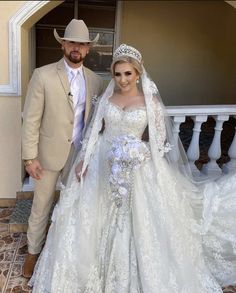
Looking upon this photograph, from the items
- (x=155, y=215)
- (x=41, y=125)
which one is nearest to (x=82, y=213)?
(x=155, y=215)

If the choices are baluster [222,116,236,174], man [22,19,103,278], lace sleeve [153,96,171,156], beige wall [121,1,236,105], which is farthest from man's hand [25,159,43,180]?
beige wall [121,1,236,105]

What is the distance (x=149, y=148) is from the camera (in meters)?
2.60

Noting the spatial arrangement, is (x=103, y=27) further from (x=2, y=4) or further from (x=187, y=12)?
(x=2, y=4)

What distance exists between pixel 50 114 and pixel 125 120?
525 millimetres

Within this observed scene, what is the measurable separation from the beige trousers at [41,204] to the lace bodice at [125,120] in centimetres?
41

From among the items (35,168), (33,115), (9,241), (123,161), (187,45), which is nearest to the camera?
(123,161)

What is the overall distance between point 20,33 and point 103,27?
299 cm

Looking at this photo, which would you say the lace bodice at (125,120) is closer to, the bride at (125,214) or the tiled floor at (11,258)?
the bride at (125,214)

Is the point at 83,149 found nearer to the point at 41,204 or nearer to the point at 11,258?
the point at 41,204

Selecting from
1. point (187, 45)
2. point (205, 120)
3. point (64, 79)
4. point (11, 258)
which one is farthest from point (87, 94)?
point (187, 45)

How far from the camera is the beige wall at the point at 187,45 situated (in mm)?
5895

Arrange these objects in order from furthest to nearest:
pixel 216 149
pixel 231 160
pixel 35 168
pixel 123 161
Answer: pixel 231 160, pixel 216 149, pixel 35 168, pixel 123 161

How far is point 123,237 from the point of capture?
8.36 feet

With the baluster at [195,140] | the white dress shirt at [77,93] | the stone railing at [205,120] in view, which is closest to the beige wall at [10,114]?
the white dress shirt at [77,93]
